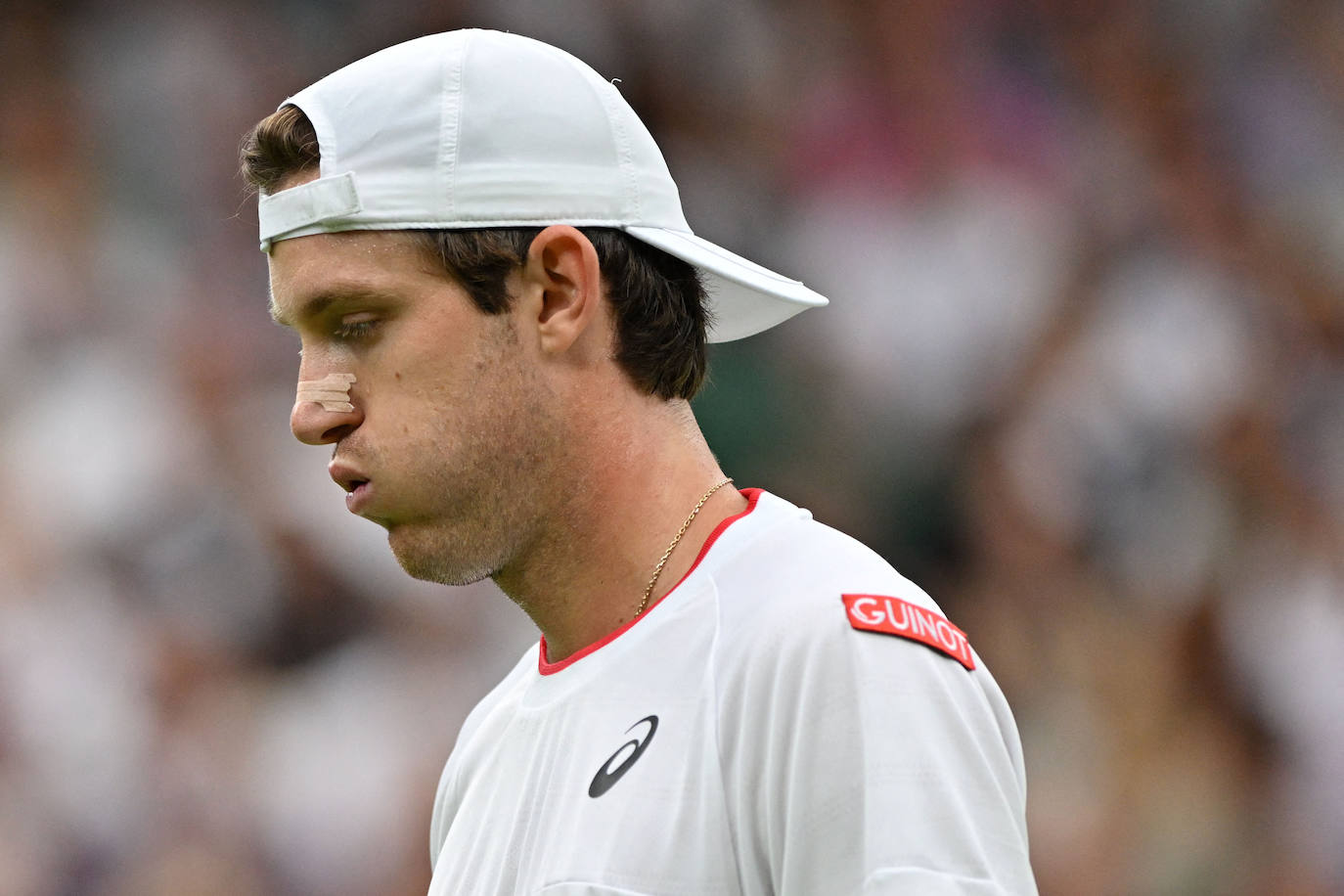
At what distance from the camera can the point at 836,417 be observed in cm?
470

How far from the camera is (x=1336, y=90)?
196 inches

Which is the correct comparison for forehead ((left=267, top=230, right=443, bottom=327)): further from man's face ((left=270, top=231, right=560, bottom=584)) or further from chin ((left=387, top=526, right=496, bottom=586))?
chin ((left=387, top=526, right=496, bottom=586))

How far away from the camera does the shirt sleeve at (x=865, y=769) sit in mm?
1444

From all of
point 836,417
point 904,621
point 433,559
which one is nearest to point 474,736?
point 433,559

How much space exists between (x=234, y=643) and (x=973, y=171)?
265cm

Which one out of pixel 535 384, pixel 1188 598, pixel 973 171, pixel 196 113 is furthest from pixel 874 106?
pixel 535 384

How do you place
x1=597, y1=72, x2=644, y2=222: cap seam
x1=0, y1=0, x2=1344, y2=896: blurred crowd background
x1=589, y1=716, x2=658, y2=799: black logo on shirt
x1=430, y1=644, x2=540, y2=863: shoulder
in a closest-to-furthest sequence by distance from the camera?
x1=589, y1=716, x2=658, y2=799: black logo on shirt
x1=597, y1=72, x2=644, y2=222: cap seam
x1=430, y1=644, x2=540, y2=863: shoulder
x1=0, y1=0, x2=1344, y2=896: blurred crowd background

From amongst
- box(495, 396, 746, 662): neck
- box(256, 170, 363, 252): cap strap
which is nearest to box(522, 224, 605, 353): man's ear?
box(495, 396, 746, 662): neck

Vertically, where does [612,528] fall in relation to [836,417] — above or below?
above

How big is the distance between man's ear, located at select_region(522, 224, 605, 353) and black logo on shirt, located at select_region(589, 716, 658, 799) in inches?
17.4

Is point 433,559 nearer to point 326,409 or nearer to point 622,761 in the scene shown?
point 326,409

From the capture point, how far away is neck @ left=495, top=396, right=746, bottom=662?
6.02ft

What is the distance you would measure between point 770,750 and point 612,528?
405 mm

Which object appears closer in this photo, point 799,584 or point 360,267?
point 799,584
